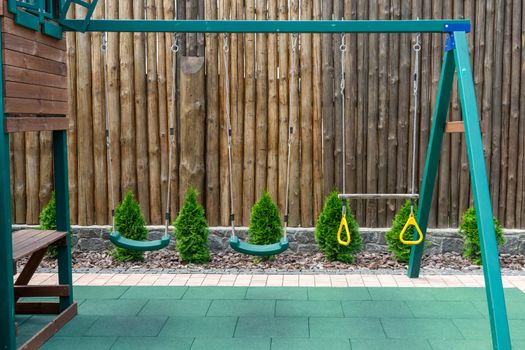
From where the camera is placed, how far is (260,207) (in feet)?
21.5

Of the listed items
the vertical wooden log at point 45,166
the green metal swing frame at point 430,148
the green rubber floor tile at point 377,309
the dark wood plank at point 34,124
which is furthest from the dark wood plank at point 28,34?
the green rubber floor tile at point 377,309

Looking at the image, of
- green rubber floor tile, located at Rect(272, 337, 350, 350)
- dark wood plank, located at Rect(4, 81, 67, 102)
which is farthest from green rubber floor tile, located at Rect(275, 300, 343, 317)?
dark wood plank, located at Rect(4, 81, 67, 102)

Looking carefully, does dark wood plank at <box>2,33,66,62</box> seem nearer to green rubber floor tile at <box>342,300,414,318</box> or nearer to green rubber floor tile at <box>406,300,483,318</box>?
green rubber floor tile at <box>342,300,414,318</box>

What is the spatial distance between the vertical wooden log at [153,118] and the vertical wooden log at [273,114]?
3.96 feet

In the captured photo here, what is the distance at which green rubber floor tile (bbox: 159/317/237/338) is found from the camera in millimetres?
4406

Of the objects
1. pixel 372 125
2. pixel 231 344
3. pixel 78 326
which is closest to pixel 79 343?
pixel 78 326

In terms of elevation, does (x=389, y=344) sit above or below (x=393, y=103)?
below

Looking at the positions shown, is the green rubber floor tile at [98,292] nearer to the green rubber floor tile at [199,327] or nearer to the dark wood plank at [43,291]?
the dark wood plank at [43,291]

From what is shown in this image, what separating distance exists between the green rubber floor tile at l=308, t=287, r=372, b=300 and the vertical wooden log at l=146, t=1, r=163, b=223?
7.17 feet

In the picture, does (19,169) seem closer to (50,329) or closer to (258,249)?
(50,329)

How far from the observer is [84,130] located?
6824 millimetres

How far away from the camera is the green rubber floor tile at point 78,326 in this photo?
14.6 feet

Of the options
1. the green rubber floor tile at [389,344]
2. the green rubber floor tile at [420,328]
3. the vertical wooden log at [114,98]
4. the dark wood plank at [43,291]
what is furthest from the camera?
the vertical wooden log at [114,98]

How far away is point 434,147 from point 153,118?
300 cm
